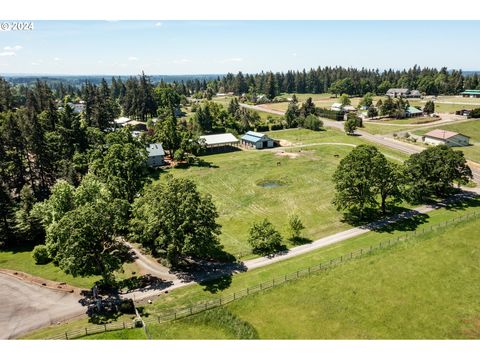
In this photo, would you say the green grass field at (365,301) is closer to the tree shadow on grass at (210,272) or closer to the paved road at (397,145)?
the tree shadow on grass at (210,272)

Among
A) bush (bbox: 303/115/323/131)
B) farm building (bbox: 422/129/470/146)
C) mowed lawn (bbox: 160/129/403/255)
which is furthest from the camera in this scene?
bush (bbox: 303/115/323/131)

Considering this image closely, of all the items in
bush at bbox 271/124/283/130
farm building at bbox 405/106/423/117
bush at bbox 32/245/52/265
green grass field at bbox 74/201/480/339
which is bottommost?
green grass field at bbox 74/201/480/339

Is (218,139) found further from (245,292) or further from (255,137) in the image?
(245,292)

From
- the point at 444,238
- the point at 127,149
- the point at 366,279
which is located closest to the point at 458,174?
the point at 444,238

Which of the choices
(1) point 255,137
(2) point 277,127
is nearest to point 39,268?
(1) point 255,137

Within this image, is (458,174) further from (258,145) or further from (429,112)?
(429,112)

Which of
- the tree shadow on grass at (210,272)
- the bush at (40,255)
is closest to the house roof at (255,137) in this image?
the tree shadow on grass at (210,272)

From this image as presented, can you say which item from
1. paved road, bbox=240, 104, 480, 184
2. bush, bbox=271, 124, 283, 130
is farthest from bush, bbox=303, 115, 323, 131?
bush, bbox=271, 124, 283, 130

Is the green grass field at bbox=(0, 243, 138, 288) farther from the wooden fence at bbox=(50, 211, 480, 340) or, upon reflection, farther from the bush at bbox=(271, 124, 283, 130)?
the bush at bbox=(271, 124, 283, 130)
